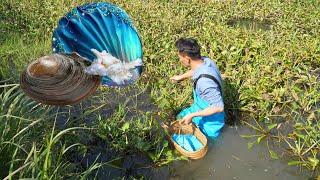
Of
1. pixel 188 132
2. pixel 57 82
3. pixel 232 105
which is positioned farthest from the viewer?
pixel 232 105

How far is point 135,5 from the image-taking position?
26.2ft

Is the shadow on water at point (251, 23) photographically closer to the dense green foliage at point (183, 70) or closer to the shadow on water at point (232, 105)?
the dense green foliage at point (183, 70)

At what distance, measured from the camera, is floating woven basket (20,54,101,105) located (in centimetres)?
260

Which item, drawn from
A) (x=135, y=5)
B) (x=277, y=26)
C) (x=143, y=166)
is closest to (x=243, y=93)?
(x=143, y=166)

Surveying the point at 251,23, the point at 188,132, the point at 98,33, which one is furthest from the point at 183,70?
the point at 251,23

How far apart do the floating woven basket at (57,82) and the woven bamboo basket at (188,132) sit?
5.64 ft

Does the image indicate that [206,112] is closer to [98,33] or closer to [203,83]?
[203,83]

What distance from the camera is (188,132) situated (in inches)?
185

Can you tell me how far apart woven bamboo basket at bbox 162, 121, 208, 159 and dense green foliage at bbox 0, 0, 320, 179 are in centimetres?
15

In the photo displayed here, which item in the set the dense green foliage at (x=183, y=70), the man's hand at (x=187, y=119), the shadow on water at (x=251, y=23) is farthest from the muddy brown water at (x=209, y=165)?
the shadow on water at (x=251, y=23)

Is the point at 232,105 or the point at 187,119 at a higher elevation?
the point at 187,119

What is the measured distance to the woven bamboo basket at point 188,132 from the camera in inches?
167

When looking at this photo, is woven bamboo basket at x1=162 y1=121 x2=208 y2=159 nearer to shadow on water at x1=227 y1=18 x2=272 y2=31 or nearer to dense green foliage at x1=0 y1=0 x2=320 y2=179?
dense green foliage at x1=0 y1=0 x2=320 y2=179

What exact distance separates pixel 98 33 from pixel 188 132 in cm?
160
